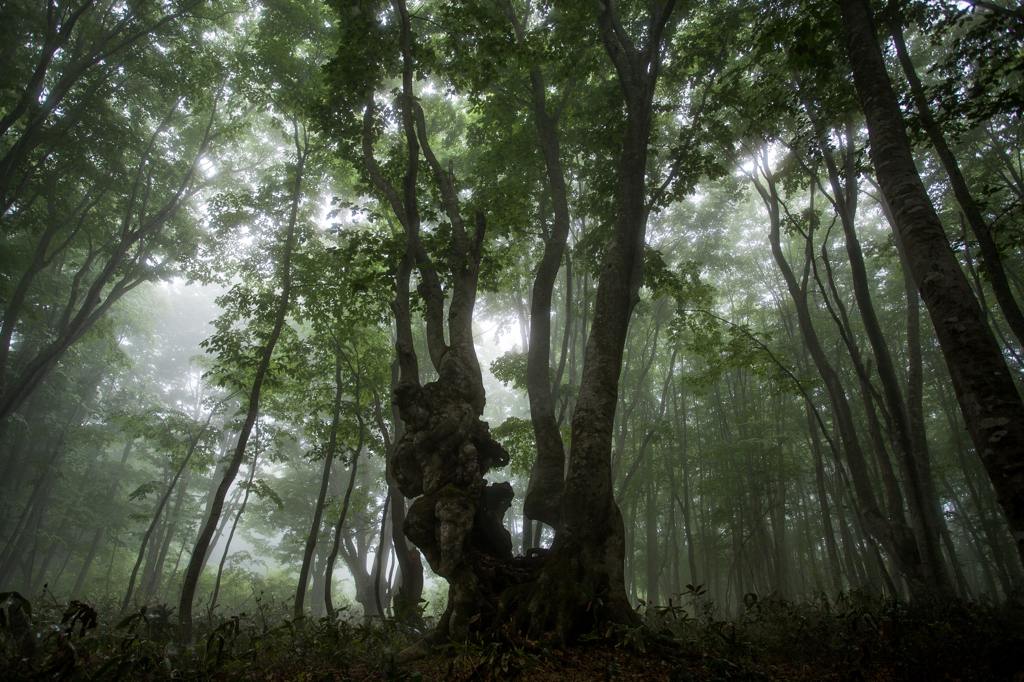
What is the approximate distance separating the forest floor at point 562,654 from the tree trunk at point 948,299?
1165 mm

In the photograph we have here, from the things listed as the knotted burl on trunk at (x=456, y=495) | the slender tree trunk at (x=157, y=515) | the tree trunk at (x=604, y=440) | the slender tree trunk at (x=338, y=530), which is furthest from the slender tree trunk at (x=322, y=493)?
the tree trunk at (x=604, y=440)

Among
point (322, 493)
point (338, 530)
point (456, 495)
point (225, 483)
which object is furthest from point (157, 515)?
point (456, 495)

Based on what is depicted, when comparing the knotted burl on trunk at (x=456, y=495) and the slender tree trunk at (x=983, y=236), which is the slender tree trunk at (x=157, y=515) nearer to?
the knotted burl on trunk at (x=456, y=495)

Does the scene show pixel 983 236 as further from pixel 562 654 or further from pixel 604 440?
pixel 562 654

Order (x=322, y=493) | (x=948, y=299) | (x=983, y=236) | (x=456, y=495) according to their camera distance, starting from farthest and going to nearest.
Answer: (x=322, y=493) < (x=983, y=236) < (x=456, y=495) < (x=948, y=299)

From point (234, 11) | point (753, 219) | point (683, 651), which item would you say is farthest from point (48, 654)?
point (753, 219)

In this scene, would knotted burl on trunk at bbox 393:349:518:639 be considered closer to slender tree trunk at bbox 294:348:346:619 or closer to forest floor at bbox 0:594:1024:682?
forest floor at bbox 0:594:1024:682

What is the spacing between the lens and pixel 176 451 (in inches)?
455

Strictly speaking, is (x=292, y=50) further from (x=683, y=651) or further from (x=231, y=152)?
(x=683, y=651)

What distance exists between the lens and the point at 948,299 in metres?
2.83

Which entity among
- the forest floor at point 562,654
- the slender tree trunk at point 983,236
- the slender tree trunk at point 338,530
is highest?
the slender tree trunk at point 983,236

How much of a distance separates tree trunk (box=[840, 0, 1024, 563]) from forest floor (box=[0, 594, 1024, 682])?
1.16 metres

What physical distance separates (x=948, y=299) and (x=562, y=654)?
340cm

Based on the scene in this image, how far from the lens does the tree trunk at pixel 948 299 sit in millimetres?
2414
